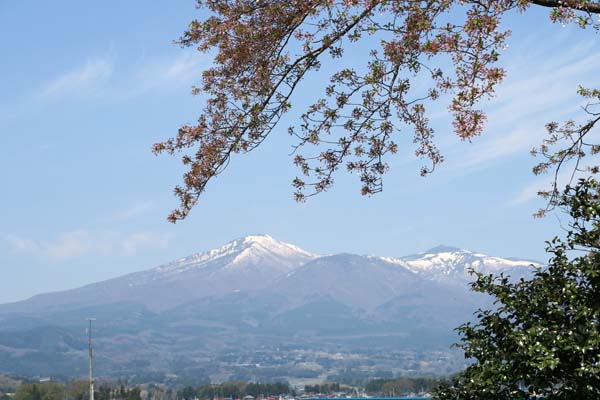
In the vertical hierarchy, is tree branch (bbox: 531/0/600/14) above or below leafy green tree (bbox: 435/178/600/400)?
above

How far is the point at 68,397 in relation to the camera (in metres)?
136

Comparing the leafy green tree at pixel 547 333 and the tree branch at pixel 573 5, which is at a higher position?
the tree branch at pixel 573 5

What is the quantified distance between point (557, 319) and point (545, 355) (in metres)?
0.72

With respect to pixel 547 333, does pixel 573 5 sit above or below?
above

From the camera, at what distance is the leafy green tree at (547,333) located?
9.09m

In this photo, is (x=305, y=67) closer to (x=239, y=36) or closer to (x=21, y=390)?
(x=239, y=36)

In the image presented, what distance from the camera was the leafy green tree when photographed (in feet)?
29.8

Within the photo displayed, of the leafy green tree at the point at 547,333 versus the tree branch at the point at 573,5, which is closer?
the tree branch at the point at 573,5

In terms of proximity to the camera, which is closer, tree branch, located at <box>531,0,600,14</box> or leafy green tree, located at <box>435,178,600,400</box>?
tree branch, located at <box>531,0,600,14</box>

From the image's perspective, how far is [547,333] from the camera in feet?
30.2

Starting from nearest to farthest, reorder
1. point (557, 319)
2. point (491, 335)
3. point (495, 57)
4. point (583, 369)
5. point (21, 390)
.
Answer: point (495, 57) < point (583, 369) < point (557, 319) < point (491, 335) < point (21, 390)

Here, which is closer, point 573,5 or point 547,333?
point 573,5

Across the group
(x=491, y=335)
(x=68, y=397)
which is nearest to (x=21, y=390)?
(x=68, y=397)

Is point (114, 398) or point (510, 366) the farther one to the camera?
point (114, 398)
